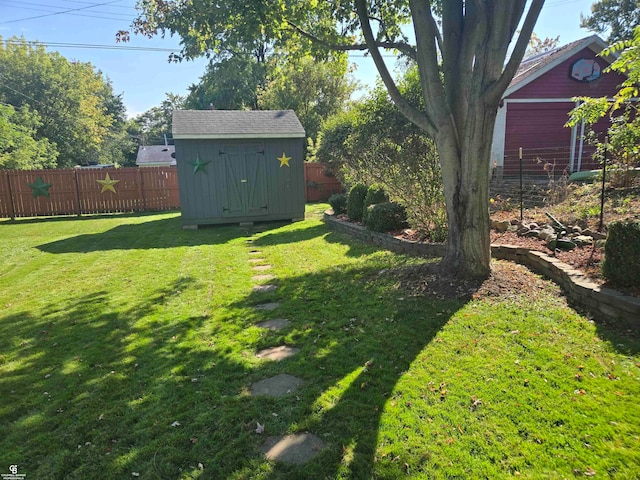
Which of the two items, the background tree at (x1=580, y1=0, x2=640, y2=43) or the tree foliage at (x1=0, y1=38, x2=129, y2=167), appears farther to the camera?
the tree foliage at (x1=0, y1=38, x2=129, y2=167)

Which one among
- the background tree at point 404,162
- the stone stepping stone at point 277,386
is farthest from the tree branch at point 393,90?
the stone stepping stone at point 277,386

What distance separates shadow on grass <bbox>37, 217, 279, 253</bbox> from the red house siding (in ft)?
29.9

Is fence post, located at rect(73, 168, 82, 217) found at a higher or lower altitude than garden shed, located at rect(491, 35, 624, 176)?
lower

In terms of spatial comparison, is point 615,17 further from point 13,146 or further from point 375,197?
point 13,146

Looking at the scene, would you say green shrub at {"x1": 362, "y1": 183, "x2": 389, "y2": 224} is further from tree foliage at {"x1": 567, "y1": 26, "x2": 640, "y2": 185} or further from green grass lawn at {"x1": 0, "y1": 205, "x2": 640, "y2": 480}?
tree foliage at {"x1": 567, "y1": 26, "x2": 640, "y2": 185}

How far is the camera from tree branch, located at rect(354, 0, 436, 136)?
14.9 ft

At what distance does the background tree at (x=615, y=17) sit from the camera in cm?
2430

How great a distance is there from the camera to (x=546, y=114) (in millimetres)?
13352

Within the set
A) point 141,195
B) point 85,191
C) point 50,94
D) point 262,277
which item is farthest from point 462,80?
point 50,94

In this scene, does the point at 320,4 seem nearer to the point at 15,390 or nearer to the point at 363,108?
the point at 363,108

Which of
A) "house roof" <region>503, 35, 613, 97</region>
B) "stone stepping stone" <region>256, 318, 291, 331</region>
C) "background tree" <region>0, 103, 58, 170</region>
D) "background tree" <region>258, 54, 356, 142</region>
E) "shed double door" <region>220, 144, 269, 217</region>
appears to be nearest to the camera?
"stone stepping stone" <region>256, 318, 291, 331</region>

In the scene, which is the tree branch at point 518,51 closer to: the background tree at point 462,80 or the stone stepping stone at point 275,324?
the background tree at point 462,80

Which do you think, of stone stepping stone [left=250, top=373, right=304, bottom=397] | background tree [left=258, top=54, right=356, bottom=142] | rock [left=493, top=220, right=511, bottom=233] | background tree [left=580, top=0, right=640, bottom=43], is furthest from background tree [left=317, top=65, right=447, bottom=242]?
background tree [left=580, top=0, right=640, bottom=43]

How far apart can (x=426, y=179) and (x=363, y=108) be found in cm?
570
